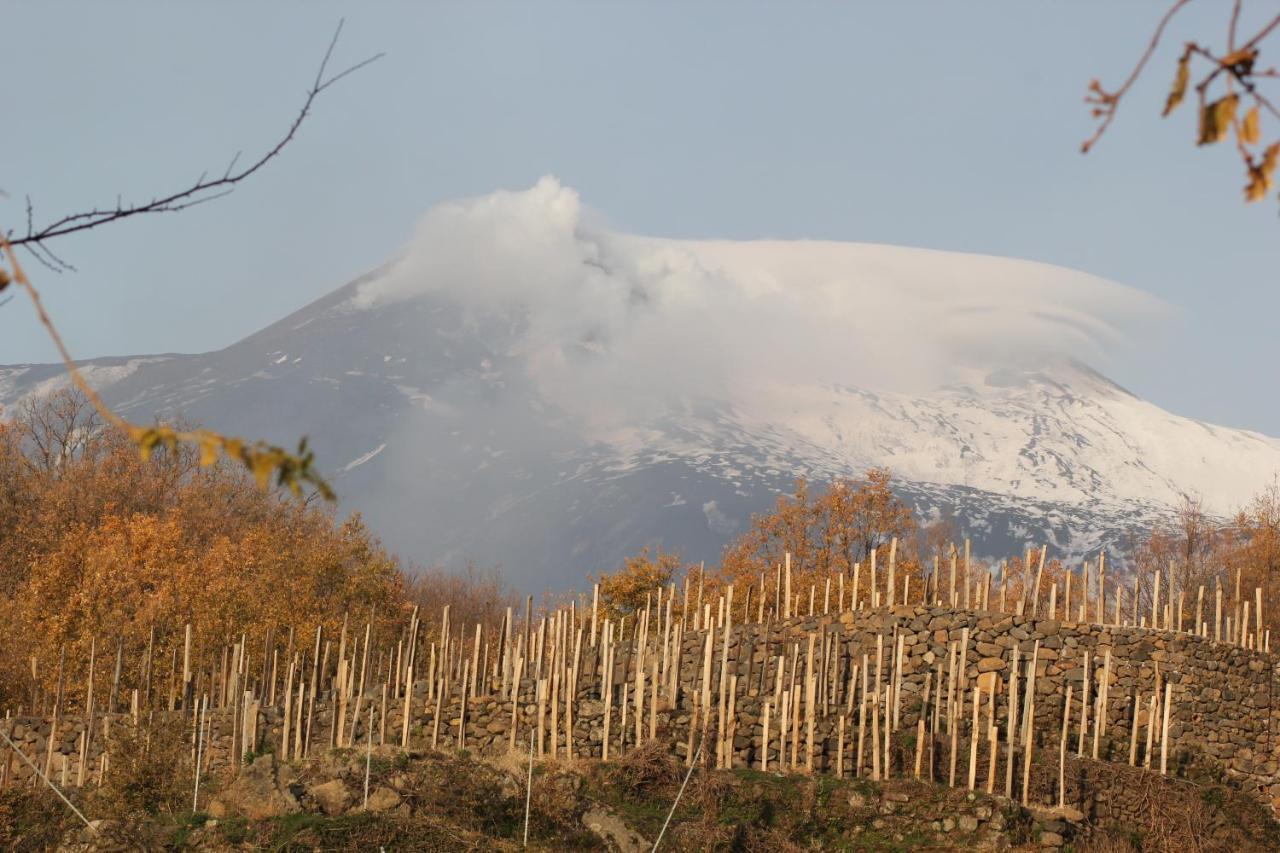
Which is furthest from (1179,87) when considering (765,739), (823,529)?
(823,529)

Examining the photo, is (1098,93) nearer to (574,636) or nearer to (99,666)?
(574,636)

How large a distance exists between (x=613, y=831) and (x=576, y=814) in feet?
2.93

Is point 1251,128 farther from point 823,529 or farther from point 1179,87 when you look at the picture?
point 823,529

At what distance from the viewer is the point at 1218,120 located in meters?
3.47

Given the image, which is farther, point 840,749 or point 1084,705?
point 1084,705

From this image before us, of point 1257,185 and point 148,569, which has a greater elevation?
point 1257,185

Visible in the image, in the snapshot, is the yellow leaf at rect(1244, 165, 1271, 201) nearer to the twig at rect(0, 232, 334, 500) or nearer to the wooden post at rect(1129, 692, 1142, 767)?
the twig at rect(0, 232, 334, 500)

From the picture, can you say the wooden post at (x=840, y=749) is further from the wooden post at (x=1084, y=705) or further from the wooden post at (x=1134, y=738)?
the wooden post at (x=1134, y=738)

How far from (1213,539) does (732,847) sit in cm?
5043

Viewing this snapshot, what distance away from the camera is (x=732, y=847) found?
769 inches

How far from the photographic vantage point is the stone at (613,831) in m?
19.5

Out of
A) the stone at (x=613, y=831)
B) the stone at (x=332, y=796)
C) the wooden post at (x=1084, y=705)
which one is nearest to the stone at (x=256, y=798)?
the stone at (x=332, y=796)

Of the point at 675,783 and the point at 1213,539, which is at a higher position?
the point at 1213,539

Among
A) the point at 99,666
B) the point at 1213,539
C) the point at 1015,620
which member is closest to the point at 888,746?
the point at 1015,620
